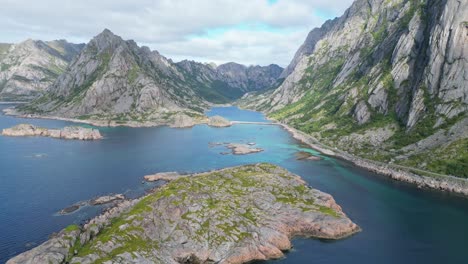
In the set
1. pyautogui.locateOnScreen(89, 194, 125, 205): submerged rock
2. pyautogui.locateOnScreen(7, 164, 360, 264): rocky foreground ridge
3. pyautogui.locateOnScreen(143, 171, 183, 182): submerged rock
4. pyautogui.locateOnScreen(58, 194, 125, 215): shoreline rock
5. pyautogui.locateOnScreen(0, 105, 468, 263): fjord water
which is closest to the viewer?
pyautogui.locateOnScreen(7, 164, 360, 264): rocky foreground ridge

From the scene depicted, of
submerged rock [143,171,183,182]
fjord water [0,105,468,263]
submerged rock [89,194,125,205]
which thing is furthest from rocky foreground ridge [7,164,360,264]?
submerged rock [143,171,183,182]

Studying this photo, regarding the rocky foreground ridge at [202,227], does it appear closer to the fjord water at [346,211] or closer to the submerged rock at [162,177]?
the fjord water at [346,211]

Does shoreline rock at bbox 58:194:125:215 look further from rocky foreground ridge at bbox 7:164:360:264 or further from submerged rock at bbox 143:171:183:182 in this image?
submerged rock at bbox 143:171:183:182

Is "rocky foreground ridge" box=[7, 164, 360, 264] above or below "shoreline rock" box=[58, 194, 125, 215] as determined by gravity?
above

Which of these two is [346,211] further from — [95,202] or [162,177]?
[95,202]

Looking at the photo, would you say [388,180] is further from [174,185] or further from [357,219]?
[174,185]

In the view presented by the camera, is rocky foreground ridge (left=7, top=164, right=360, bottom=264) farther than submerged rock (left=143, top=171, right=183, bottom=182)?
No

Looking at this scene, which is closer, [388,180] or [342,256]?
[342,256]

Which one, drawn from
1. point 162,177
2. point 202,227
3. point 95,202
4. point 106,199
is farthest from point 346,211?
point 95,202

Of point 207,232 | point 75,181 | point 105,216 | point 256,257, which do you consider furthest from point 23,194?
point 256,257
